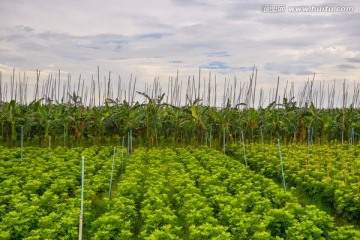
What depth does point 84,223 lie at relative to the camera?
7.93 meters

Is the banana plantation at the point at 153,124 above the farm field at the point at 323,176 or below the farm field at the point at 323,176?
above

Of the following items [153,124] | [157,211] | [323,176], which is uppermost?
[153,124]

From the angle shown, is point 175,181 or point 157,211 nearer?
point 157,211

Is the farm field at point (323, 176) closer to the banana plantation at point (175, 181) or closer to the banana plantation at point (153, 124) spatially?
the banana plantation at point (175, 181)

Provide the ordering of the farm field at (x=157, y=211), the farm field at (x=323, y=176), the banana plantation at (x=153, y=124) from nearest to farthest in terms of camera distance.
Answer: the farm field at (x=157, y=211), the farm field at (x=323, y=176), the banana plantation at (x=153, y=124)

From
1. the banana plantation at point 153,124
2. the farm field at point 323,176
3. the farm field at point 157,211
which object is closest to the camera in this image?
the farm field at point 157,211

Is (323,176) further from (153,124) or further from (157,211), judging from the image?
(153,124)

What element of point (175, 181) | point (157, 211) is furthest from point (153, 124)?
point (157, 211)

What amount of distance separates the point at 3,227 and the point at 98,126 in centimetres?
1286

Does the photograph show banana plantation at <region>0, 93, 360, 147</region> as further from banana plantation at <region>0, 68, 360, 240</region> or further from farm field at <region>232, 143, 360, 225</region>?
farm field at <region>232, 143, 360, 225</region>

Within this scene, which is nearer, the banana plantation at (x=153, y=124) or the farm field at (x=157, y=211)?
the farm field at (x=157, y=211)

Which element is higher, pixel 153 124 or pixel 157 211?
pixel 153 124

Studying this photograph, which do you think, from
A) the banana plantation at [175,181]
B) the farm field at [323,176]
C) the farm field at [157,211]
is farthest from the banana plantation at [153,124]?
the farm field at [157,211]

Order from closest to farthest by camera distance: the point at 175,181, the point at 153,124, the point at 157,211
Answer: the point at 157,211
the point at 175,181
the point at 153,124
